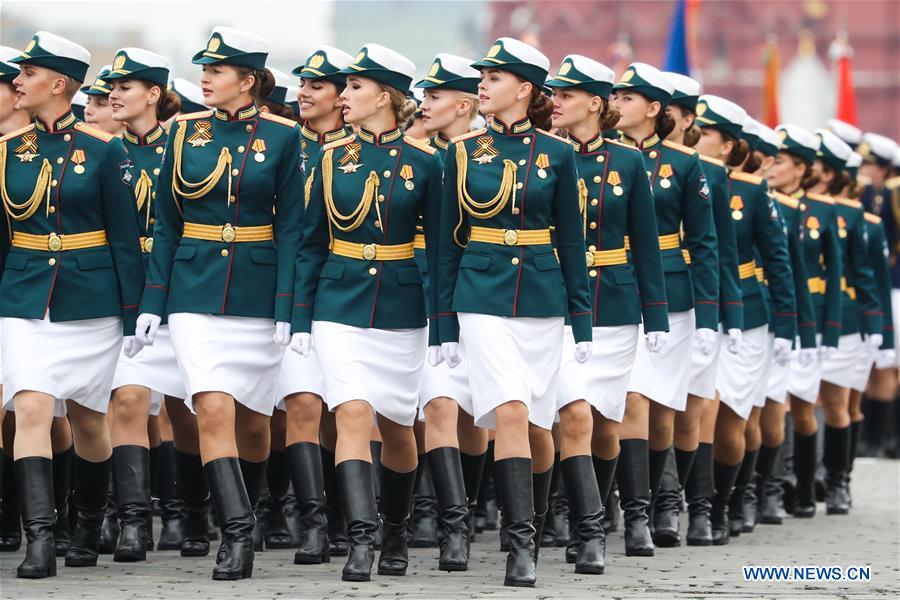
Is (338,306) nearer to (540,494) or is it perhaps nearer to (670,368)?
(540,494)

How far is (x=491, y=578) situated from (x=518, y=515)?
403 mm

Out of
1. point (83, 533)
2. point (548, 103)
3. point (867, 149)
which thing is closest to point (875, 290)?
point (867, 149)

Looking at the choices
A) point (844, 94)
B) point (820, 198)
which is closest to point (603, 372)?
point (820, 198)

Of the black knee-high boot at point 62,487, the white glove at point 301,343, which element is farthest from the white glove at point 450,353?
the black knee-high boot at point 62,487

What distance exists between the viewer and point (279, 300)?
29.5 feet

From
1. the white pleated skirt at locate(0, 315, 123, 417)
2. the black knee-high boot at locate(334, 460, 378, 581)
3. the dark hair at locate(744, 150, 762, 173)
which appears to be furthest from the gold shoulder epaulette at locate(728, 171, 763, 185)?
the white pleated skirt at locate(0, 315, 123, 417)

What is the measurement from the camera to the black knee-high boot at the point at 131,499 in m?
9.45

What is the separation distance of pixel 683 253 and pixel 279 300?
2.51 meters

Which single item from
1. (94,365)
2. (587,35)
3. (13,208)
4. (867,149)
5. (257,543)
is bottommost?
(257,543)

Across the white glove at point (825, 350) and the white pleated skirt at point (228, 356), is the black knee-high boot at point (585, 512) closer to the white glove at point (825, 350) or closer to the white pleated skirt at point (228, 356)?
the white pleated skirt at point (228, 356)

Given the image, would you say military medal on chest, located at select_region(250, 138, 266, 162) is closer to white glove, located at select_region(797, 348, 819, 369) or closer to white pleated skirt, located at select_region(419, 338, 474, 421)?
white pleated skirt, located at select_region(419, 338, 474, 421)

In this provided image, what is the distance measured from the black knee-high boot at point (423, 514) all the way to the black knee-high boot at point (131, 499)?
147 centimetres

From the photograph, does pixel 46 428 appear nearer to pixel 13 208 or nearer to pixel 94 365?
pixel 94 365

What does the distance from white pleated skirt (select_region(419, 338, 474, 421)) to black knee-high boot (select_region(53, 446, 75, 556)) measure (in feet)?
5.17
